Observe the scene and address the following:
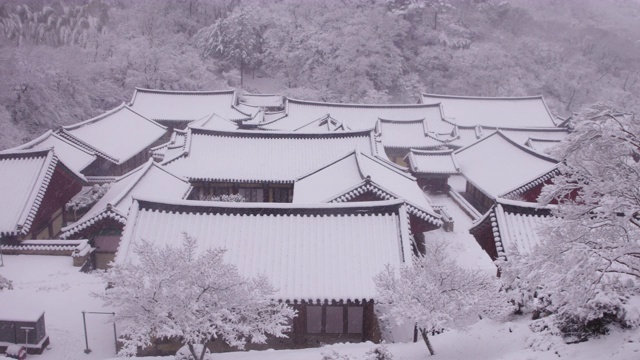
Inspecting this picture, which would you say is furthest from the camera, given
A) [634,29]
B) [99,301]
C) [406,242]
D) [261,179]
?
[634,29]

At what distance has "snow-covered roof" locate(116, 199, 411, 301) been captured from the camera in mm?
14188

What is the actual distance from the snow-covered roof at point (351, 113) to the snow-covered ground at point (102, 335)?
78.5 ft

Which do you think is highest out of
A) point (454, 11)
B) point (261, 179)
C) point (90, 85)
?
point (454, 11)

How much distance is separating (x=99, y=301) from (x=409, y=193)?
13986 millimetres

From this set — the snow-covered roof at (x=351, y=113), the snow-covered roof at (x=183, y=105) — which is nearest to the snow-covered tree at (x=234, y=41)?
the snow-covered roof at (x=183, y=105)

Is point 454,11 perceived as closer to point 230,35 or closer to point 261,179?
point 230,35

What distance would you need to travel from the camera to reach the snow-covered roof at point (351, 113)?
44.4 metres

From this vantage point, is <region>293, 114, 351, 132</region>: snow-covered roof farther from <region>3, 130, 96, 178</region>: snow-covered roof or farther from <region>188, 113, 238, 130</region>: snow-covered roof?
<region>3, 130, 96, 178</region>: snow-covered roof

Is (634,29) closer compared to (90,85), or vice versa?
(90,85)

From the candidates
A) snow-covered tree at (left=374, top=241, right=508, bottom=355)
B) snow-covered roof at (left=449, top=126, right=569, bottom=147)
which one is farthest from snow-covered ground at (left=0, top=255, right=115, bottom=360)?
snow-covered roof at (left=449, top=126, right=569, bottom=147)

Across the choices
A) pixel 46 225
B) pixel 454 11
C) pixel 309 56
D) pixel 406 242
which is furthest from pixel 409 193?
pixel 454 11

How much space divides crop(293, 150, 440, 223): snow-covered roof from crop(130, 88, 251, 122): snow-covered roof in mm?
22740

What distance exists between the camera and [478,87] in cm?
6988

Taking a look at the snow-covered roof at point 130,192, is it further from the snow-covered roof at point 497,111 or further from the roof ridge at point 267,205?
the snow-covered roof at point 497,111
